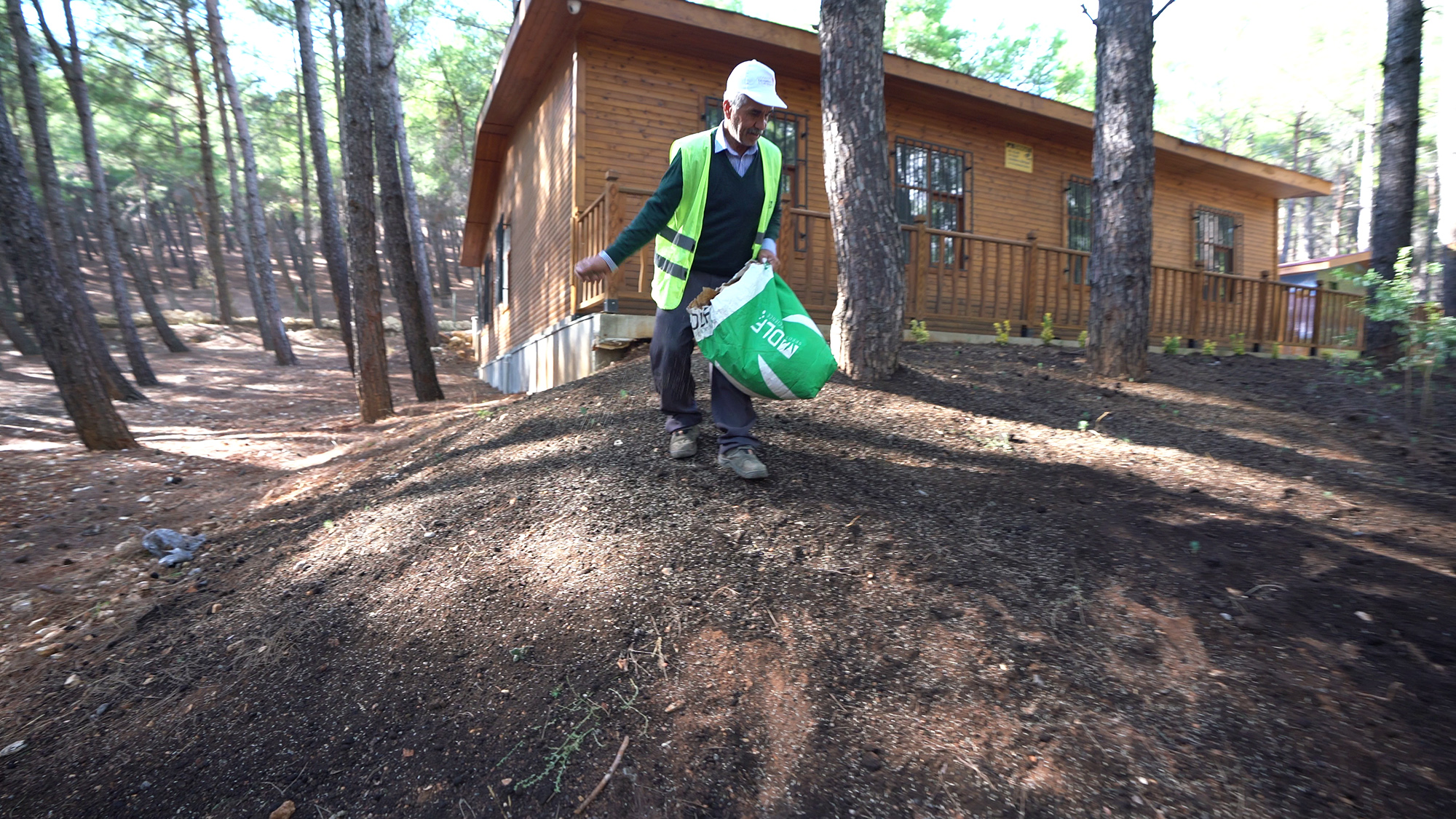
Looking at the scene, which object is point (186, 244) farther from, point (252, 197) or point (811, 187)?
point (811, 187)

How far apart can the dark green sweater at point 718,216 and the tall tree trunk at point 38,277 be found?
610cm

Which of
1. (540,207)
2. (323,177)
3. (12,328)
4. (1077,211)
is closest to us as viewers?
(540,207)

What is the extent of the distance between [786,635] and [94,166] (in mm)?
17275

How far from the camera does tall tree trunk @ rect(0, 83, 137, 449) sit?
236 inches

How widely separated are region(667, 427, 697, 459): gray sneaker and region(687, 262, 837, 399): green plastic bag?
702 mm

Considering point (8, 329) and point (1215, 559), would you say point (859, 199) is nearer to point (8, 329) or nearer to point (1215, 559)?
point (1215, 559)

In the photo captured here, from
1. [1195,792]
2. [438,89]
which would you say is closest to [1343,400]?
[1195,792]

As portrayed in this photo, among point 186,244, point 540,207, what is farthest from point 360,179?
point 186,244

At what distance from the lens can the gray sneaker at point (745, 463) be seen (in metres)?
3.29

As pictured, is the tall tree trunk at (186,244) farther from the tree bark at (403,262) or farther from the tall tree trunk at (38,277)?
the tall tree trunk at (38,277)

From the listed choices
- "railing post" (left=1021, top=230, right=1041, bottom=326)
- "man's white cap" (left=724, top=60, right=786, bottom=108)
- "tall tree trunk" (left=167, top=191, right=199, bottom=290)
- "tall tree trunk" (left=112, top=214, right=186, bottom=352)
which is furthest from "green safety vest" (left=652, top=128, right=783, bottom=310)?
"tall tree trunk" (left=167, top=191, right=199, bottom=290)

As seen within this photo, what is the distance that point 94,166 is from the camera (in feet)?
43.3

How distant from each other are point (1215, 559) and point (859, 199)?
291cm

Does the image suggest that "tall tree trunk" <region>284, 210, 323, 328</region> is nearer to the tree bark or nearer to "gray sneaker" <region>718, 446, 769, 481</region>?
the tree bark
